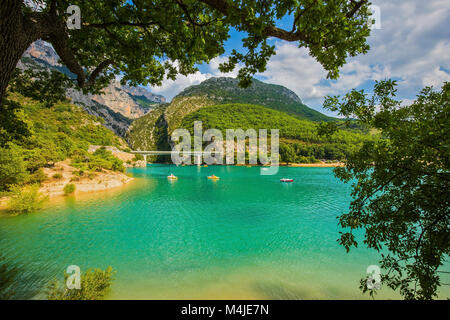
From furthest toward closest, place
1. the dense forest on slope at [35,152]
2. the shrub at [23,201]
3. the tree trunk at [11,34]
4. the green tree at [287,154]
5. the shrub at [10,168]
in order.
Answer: the green tree at [287,154] < the shrub at [10,168] < the shrub at [23,201] < the dense forest on slope at [35,152] < the tree trunk at [11,34]

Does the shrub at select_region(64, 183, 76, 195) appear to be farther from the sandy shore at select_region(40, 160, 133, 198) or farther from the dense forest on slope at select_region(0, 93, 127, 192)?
the dense forest on slope at select_region(0, 93, 127, 192)

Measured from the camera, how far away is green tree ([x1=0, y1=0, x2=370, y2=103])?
2.84 metres

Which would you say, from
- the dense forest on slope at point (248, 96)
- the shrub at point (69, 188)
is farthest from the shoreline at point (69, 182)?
the dense forest on slope at point (248, 96)

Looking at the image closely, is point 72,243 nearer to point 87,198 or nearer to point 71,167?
point 87,198

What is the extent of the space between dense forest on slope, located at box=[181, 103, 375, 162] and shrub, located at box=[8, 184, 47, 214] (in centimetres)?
8588

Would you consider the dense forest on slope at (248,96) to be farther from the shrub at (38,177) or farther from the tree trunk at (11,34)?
the tree trunk at (11,34)

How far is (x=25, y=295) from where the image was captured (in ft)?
22.1

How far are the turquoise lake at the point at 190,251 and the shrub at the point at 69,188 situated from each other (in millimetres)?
4090

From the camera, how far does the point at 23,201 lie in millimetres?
15859

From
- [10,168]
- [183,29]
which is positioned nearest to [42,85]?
[183,29]

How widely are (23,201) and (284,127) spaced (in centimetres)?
12267

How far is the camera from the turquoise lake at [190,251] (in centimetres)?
766

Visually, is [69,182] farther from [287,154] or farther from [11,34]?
[287,154]

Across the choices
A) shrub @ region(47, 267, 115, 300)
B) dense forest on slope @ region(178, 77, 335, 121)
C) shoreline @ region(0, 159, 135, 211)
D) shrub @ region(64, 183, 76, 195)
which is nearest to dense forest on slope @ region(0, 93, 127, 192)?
shoreline @ region(0, 159, 135, 211)
